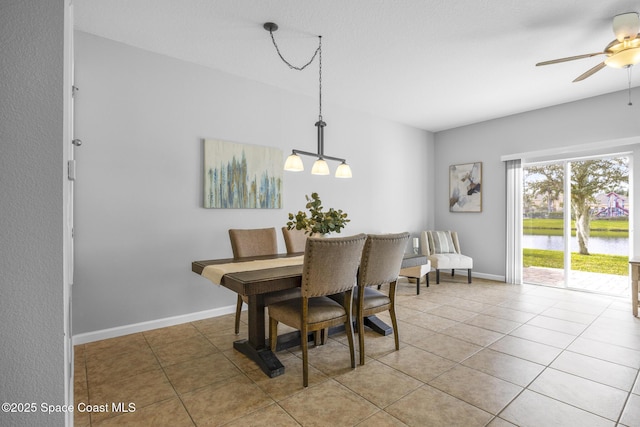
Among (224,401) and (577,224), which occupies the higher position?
(577,224)

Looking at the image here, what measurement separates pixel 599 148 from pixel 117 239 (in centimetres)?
587

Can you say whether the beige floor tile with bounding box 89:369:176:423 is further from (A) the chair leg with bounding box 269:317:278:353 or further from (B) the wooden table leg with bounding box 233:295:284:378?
(A) the chair leg with bounding box 269:317:278:353

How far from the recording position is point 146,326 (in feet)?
10.00

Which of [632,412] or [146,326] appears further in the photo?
[146,326]

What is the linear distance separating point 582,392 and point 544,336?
101cm

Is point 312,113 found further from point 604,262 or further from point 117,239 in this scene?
point 604,262

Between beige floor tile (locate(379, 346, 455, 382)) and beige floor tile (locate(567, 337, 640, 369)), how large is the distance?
1.20 metres

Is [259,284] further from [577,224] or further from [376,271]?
[577,224]

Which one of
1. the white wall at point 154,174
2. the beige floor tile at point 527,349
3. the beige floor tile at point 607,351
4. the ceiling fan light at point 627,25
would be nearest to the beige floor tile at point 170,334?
the white wall at point 154,174

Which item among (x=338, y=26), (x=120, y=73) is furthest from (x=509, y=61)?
(x=120, y=73)

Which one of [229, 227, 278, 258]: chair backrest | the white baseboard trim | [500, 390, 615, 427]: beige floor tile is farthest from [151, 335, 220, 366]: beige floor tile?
[500, 390, 615, 427]: beige floor tile

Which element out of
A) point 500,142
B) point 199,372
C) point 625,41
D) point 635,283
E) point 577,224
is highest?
point 625,41

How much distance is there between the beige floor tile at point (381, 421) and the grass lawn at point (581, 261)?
14.6 feet
